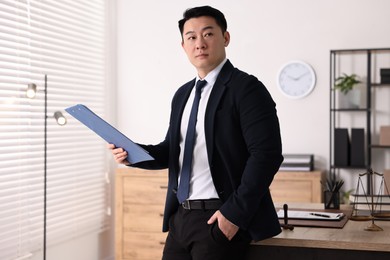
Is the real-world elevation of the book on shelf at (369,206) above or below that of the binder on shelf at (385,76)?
below

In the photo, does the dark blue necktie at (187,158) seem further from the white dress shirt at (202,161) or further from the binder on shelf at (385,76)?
the binder on shelf at (385,76)

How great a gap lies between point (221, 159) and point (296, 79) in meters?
3.49

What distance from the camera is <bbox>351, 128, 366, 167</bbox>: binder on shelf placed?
5457 millimetres

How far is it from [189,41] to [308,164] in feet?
10.3

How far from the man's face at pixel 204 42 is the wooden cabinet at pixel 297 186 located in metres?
2.96

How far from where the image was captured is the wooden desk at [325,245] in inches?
96.3

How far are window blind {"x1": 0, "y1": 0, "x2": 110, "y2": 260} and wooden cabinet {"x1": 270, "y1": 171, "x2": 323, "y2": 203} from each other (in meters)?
1.66

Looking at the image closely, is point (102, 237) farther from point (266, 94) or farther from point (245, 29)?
point (266, 94)

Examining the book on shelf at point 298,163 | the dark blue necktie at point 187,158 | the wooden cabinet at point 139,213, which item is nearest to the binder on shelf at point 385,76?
the book on shelf at point 298,163

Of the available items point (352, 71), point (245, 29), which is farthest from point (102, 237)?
point (352, 71)

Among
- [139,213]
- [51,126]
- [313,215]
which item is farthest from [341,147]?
[313,215]

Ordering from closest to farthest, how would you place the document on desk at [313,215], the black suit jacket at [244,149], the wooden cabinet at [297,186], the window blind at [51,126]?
the black suit jacket at [244,149], the document on desk at [313,215], the window blind at [51,126], the wooden cabinet at [297,186]

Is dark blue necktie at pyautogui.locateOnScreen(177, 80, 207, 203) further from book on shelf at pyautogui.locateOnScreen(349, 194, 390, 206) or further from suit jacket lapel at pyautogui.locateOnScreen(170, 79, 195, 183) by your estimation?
book on shelf at pyautogui.locateOnScreen(349, 194, 390, 206)

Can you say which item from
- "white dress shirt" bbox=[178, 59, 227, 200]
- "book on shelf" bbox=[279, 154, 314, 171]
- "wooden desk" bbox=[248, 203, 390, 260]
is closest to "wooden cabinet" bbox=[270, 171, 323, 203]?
"book on shelf" bbox=[279, 154, 314, 171]
